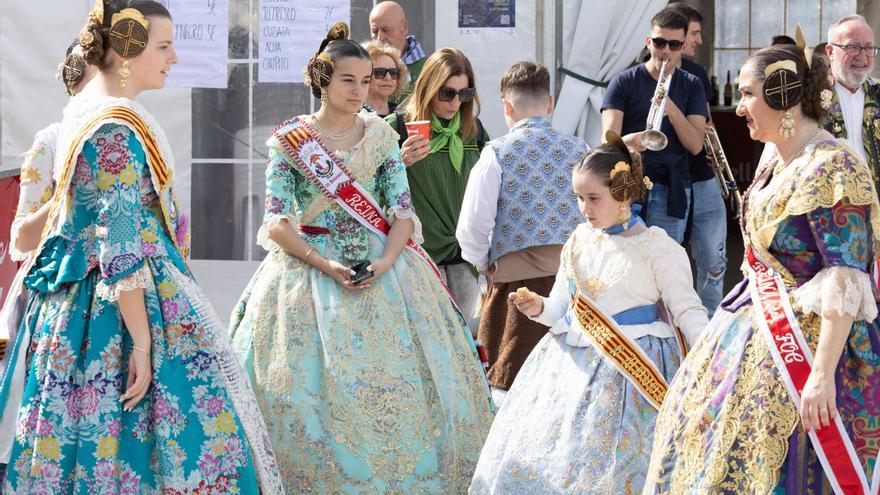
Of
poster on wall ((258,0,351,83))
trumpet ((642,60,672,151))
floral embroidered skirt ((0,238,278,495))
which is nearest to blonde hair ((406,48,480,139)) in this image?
trumpet ((642,60,672,151))

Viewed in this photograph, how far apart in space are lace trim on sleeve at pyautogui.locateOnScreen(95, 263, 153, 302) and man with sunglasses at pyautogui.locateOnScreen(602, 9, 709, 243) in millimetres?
3372

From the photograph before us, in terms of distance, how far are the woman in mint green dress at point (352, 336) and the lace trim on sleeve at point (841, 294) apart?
1.79 metres

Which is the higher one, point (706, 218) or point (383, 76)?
point (383, 76)

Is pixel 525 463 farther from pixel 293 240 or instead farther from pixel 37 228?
pixel 37 228

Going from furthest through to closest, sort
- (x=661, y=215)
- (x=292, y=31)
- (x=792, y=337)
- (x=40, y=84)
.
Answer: (x=40, y=84) → (x=292, y=31) → (x=661, y=215) → (x=792, y=337)

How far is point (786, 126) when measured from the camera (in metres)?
3.40

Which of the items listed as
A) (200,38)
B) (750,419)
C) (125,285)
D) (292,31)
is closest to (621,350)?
(750,419)

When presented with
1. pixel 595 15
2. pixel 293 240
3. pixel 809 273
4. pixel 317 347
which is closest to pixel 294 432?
pixel 317 347

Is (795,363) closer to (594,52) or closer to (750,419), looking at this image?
(750,419)

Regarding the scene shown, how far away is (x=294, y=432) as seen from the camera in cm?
463

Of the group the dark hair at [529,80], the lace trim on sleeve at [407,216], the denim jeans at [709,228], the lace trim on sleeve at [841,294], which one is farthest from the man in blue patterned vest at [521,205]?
the lace trim on sleeve at [841,294]

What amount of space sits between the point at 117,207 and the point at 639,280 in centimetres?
167

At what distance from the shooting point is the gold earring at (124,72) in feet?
12.5

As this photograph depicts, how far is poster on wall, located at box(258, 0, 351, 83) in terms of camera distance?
24.6ft
